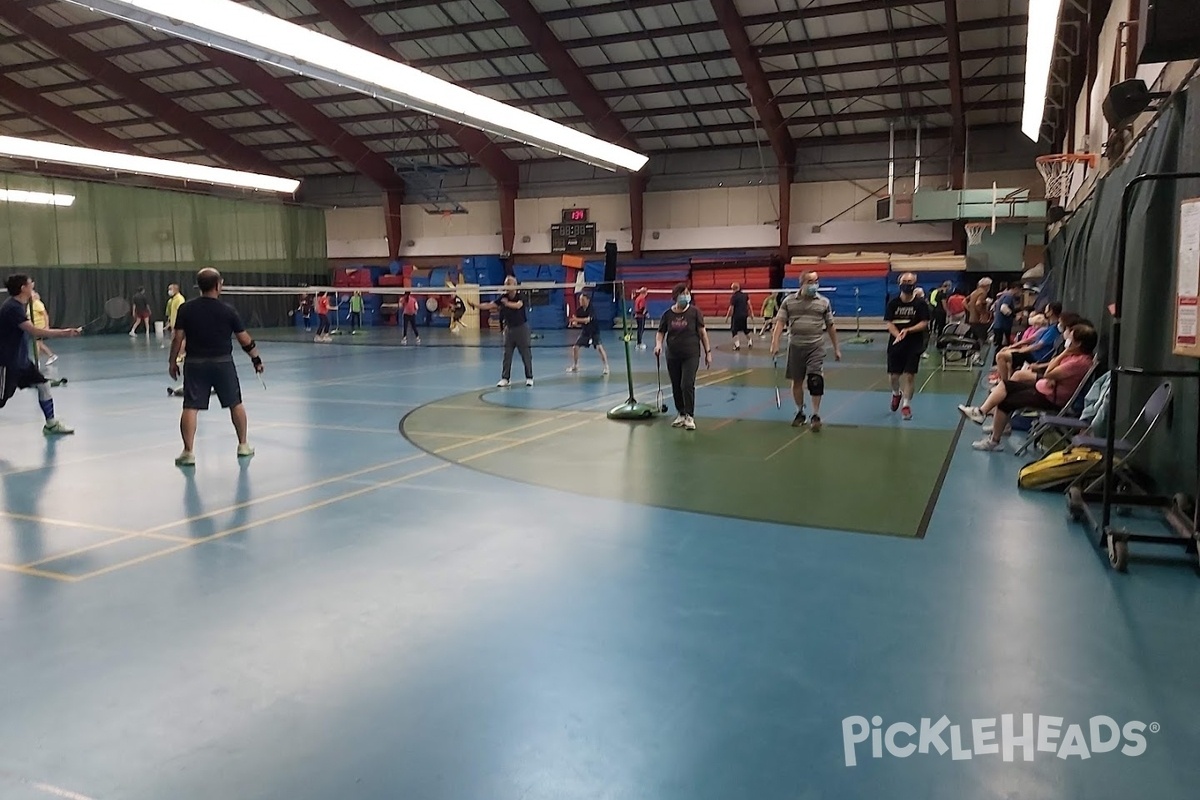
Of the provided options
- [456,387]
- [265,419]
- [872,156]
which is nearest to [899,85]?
[872,156]

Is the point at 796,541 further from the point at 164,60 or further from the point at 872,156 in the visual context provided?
the point at 164,60

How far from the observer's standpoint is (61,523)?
6008 mm

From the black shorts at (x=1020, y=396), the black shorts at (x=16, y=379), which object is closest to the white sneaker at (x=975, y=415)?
the black shorts at (x=1020, y=396)

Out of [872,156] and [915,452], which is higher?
[872,156]

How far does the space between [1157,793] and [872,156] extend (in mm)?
31227

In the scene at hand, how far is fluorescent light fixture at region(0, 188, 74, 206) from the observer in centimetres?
2944

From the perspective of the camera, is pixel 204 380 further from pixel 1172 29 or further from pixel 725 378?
pixel 725 378

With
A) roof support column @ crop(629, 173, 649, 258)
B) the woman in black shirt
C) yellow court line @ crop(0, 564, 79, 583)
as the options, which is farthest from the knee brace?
roof support column @ crop(629, 173, 649, 258)

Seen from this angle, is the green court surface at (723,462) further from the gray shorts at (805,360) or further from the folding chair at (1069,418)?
the folding chair at (1069,418)

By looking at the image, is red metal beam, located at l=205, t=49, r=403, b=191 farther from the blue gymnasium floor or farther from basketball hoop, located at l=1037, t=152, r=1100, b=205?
the blue gymnasium floor

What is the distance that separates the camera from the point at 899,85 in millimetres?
26250

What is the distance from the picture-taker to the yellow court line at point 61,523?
5816 millimetres

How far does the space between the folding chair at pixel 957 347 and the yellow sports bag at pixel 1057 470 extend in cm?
1027

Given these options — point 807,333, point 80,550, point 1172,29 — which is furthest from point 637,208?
point 80,550
